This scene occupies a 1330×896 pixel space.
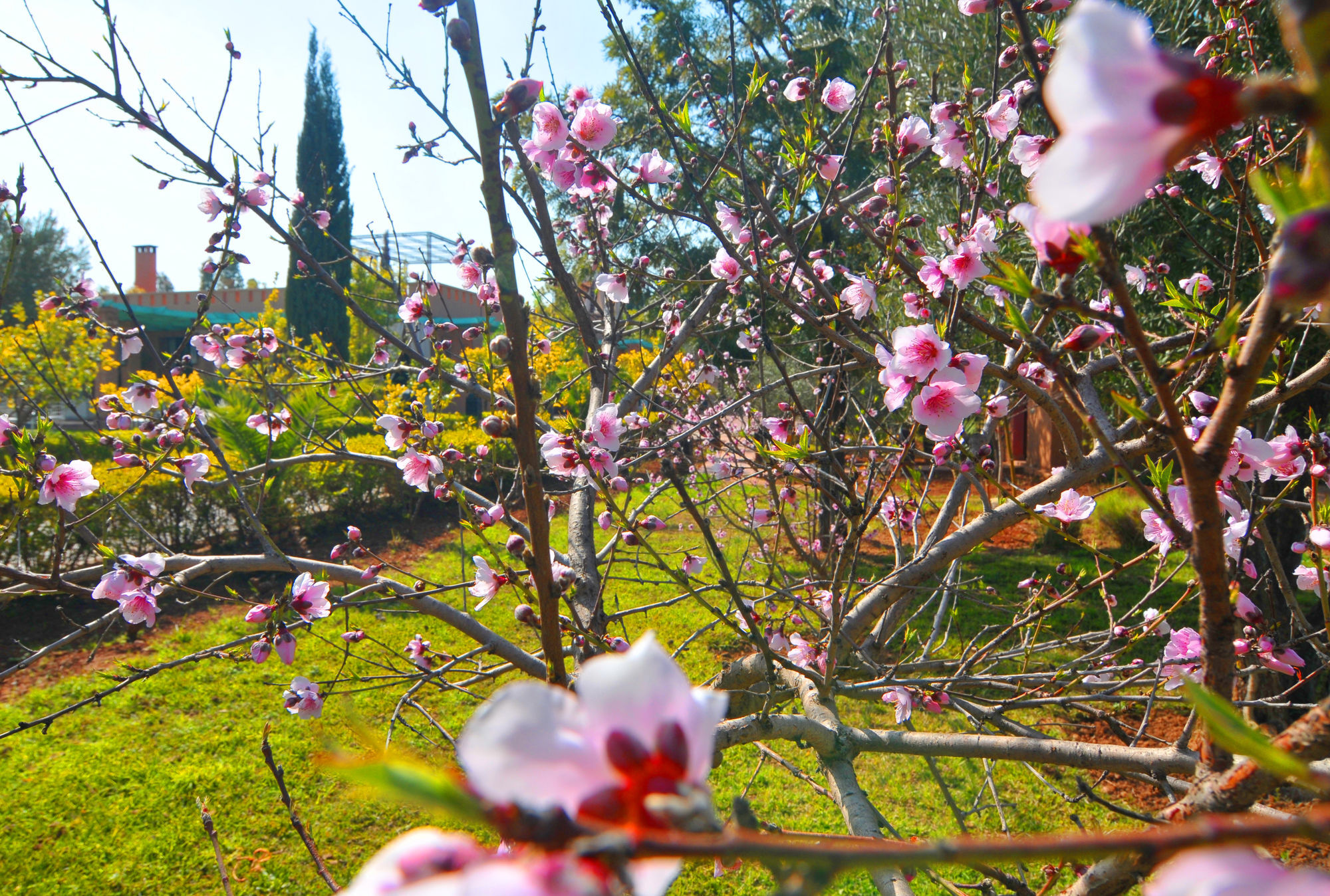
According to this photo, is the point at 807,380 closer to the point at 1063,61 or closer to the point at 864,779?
the point at 864,779

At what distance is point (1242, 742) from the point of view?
1.26 feet

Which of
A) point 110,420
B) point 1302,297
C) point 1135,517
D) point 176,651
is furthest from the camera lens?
point 1135,517

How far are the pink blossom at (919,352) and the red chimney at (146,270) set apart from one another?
33381 millimetres

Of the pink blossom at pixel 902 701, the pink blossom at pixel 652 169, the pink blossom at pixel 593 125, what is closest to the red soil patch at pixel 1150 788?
the pink blossom at pixel 902 701

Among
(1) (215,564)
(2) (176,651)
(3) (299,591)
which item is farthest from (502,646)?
(2) (176,651)

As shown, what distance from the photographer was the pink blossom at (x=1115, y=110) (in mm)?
417

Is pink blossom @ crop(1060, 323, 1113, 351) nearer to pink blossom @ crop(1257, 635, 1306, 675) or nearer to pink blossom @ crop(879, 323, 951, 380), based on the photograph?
pink blossom @ crop(879, 323, 951, 380)

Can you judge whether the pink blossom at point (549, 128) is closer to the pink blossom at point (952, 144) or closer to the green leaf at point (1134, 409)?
the pink blossom at point (952, 144)

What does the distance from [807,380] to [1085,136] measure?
27.0 ft

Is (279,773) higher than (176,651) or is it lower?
higher

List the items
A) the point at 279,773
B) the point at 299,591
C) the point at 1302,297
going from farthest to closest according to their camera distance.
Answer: the point at 299,591
the point at 279,773
the point at 1302,297

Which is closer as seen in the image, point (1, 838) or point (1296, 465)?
point (1296, 465)

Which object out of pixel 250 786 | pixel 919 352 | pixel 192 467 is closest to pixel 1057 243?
pixel 919 352

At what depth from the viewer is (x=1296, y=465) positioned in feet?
5.94
